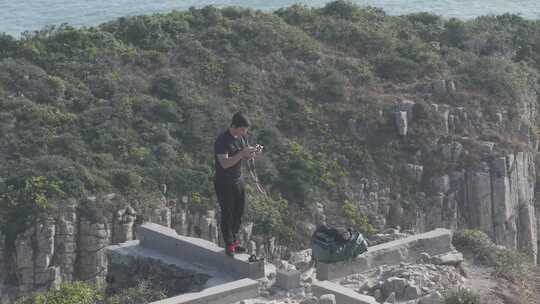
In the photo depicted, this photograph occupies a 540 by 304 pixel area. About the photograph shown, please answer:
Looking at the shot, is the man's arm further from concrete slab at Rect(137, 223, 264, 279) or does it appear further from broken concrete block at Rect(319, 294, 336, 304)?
broken concrete block at Rect(319, 294, 336, 304)

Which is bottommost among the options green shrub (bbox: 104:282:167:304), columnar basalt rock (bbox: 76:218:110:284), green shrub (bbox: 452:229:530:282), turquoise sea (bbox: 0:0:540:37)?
columnar basalt rock (bbox: 76:218:110:284)

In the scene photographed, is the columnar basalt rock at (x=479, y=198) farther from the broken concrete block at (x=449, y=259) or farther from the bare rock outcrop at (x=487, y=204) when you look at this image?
the broken concrete block at (x=449, y=259)

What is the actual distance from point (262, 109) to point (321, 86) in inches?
85.3

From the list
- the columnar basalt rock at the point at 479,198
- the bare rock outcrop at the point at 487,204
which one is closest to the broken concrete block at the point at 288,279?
the bare rock outcrop at the point at 487,204

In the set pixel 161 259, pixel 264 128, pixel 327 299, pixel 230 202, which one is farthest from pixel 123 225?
pixel 327 299

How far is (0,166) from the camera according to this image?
2758 centimetres

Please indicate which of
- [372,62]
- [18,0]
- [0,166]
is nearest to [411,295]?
[0,166]

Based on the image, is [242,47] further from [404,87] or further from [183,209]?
[183,209]

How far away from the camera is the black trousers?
14.4 metres

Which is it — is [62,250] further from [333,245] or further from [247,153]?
[247,153]

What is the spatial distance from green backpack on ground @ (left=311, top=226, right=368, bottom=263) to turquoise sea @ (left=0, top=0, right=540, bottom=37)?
30.1 meters

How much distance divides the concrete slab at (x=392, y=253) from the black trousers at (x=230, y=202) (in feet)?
3.68

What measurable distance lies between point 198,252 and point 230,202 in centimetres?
125

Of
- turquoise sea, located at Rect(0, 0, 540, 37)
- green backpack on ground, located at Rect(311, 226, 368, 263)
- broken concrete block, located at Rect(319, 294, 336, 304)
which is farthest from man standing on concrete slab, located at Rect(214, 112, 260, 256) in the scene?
turquoise sea, located at Rect(0, 0, 540, 37)
